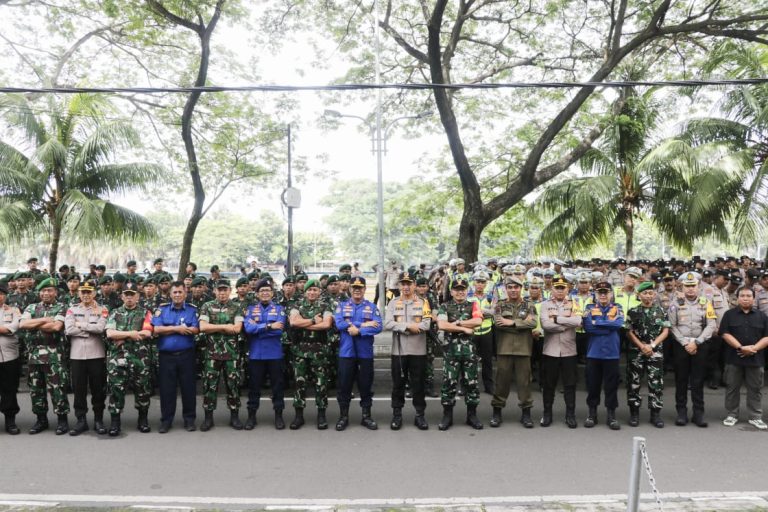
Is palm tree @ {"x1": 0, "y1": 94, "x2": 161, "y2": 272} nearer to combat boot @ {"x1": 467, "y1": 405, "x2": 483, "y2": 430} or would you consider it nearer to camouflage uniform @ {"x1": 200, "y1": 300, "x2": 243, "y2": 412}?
camouflage uniform @ {"x1": 200, "y1": 300, "x2": 243, "y2": 412}

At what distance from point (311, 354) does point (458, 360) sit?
177 cm

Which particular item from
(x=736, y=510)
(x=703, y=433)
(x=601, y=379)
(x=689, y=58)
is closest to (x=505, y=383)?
(x=601, y=379)

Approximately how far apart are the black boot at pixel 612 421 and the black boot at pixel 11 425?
22.5 feet

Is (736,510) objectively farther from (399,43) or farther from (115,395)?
(399,43)

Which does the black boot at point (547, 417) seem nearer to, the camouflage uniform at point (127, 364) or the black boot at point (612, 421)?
the black boot at point (612, 421)

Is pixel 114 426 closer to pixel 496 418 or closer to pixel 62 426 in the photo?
pixel 62 426

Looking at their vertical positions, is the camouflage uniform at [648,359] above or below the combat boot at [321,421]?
above

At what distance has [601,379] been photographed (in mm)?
6312

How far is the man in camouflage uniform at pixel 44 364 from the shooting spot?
19.7ft

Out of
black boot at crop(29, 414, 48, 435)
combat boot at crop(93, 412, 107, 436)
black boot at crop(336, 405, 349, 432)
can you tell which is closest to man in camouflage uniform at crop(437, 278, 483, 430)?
black boot at crop(336, 405, 349, 432)

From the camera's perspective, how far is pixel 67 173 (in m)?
12.7

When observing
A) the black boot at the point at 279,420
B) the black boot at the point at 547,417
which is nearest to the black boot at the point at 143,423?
the black boot at the point at 279,420

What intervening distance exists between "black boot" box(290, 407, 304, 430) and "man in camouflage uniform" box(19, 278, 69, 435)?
8.58ft

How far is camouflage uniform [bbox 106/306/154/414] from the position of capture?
5.97 metres
